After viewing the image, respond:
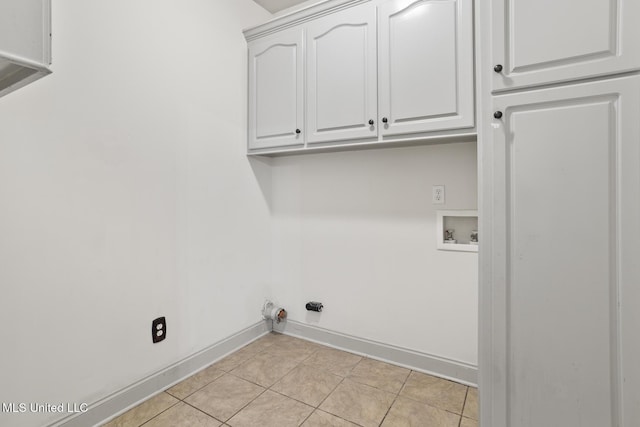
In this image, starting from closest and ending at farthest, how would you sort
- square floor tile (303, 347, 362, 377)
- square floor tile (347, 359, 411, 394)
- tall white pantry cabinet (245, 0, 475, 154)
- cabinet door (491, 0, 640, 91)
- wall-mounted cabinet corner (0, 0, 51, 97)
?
wall-mounted cabinet corner (0, 0, 51, 97), cabinet door (491, 0, 640, 91), tall white pantry cabinet (245, 0, 475, 154), square floor tile (347, 359, 411, 394), square floor tile (303, 347, 362, 377)

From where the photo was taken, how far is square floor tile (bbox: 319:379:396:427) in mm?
1471

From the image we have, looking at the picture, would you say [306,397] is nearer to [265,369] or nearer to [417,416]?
[265,369]

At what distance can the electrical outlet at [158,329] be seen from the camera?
65.1 inches

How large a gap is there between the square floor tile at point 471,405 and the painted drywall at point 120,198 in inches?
56.4

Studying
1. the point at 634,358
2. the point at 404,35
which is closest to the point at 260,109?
the point at 404,35

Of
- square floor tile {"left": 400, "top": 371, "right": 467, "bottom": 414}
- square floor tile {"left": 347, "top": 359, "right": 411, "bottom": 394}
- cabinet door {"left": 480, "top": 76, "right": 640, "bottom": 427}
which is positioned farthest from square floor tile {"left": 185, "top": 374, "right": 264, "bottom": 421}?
cabinet door {"left": 480, "top": 76, "right": 640, "bottom": 427}

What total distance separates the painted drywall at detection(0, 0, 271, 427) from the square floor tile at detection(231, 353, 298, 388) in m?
0.27

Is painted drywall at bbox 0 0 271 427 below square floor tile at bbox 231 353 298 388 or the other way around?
the other way around

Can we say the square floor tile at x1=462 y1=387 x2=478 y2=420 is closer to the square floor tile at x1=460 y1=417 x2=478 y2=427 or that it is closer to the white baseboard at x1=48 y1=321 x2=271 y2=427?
the square floor tile at x1=460 y1=417 x2=478 y2=427

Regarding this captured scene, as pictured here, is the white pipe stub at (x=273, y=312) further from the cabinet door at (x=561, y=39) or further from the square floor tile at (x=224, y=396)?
the cabinet door at (x=561, y=39)

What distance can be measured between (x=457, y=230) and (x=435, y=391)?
88 centimetres

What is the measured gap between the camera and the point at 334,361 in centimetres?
198

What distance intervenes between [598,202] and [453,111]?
27.8 inches

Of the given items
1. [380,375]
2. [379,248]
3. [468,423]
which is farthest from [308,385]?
[379,248]
